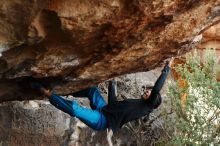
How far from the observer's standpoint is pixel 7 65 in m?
4.58

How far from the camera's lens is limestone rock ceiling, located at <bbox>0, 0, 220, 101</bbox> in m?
4.00

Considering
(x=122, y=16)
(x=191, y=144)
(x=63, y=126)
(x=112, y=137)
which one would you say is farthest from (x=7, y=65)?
(x=191, y=144)

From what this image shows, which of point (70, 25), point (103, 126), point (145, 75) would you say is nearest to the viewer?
point (70, 25)

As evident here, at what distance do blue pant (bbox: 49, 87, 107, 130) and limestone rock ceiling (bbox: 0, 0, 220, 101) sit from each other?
17 centimetres

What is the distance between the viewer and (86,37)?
4398mm

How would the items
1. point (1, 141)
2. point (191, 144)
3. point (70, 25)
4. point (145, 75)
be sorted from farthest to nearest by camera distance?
point (145, 75)
point (191, 144)
point (1, 141)
point (70, 25)

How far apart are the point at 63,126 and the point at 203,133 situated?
2603mm

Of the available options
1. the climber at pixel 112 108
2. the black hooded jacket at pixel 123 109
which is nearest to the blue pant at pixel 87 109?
the climber at pixel 112 108

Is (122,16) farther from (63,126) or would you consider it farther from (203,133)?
(203,133)

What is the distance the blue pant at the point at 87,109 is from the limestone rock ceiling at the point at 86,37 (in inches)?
6.5

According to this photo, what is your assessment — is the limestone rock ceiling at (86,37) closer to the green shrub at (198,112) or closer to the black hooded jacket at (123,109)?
the black hooded jacket at (123,109)

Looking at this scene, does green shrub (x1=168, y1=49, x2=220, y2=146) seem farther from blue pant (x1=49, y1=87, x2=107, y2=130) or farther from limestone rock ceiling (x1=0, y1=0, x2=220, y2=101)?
limestone rock ceiling (x1=0, y1=0, x2=220, y2=101)

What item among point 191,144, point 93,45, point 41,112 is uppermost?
point 93,45

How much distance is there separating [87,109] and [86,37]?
184 centimetres
